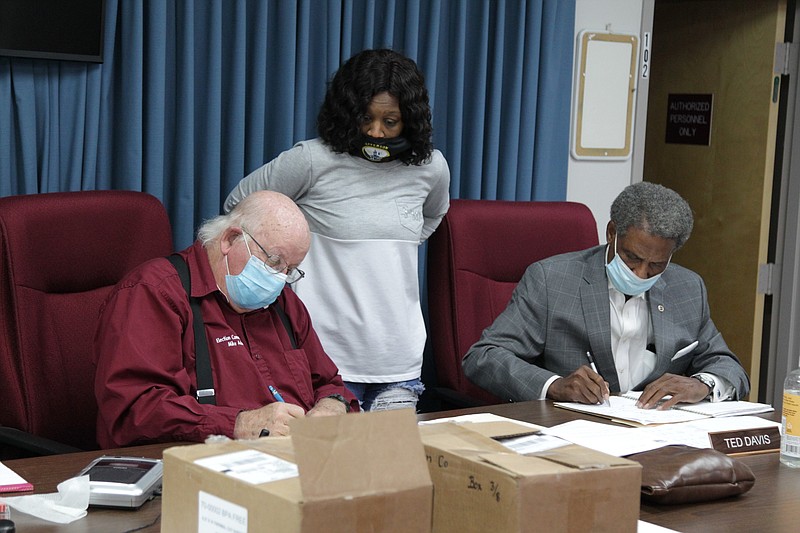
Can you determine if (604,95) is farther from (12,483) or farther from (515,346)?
(12,483)

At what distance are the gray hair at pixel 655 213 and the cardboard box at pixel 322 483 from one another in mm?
1539

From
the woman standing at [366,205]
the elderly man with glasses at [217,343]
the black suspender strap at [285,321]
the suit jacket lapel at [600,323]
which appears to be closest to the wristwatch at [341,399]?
the elderly man with glasses at [217,343]

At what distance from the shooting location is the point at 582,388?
7.61ft

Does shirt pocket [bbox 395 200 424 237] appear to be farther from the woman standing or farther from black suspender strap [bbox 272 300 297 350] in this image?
black suspender strap [bbox 272 300 297 350]

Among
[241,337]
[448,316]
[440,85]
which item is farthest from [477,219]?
[241,337]

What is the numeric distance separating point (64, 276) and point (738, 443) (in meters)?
1.50

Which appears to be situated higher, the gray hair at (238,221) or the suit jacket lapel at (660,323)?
the gray hair at (238,221)

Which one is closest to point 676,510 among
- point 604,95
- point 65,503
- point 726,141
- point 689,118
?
point 65,503

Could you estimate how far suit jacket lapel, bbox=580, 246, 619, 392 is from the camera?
2.57 m

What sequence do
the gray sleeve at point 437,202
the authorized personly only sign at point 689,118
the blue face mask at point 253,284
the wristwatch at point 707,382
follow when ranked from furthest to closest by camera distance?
the authorized personly only sign at point 689,118 < the gray sleeve at point 437,202 < the wristwatch at point 707,382 < the blue face mask at point 253,284

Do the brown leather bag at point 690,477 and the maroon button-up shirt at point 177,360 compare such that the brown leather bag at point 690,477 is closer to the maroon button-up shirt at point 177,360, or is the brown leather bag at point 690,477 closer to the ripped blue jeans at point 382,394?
the maroon button-up shirt at point 177,360

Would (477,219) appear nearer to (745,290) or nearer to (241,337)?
(241,337)

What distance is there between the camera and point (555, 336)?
2607mm

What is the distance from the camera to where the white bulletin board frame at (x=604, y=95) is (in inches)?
153
